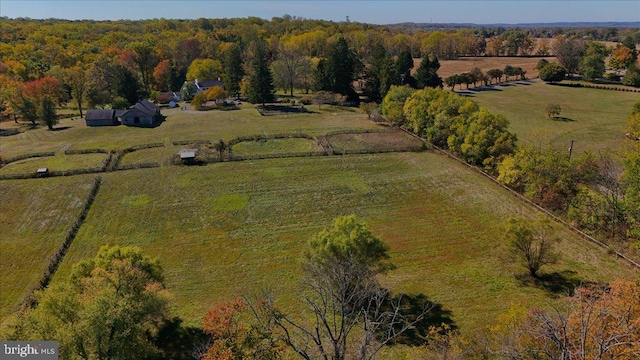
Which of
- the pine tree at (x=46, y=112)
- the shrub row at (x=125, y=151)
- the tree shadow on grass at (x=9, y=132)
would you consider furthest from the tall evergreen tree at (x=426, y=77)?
the tree shadow on grass at (x=9, y=132)

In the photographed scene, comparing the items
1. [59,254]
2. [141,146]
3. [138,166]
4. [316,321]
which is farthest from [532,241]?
[141,146]

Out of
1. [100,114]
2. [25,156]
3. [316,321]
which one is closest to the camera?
[316,321]

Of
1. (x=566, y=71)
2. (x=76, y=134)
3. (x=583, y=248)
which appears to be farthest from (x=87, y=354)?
(x=566, y=71)

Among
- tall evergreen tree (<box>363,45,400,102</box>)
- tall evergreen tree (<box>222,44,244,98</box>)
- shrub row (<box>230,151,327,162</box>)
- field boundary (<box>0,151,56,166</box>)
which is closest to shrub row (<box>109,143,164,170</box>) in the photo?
field boundary (<box>0,151,56,166</box>)

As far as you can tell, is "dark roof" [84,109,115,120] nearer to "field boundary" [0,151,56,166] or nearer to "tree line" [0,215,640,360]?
"field boundary" [0,151,56,166]

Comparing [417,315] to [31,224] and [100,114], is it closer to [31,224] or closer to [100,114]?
[31,224]

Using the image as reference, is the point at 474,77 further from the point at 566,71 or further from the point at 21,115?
the point at 21,115
